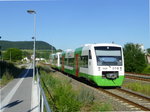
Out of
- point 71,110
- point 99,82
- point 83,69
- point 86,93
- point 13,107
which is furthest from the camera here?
point 83,69

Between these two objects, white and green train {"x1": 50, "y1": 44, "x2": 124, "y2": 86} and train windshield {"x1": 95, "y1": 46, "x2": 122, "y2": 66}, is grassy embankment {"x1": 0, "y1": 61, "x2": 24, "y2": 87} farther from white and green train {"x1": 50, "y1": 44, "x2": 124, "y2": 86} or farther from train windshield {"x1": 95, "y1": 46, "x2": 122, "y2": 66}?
train windshield {"x1": 95, "y1": 46, "x2": 122, "y2": 66}

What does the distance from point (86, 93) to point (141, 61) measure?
97.8ft

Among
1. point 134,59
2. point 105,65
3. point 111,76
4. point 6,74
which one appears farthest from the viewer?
point 134,59

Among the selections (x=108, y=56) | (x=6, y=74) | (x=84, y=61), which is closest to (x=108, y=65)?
(x=108, y=56)

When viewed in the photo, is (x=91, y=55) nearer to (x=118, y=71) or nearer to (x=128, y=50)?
(x=118, y=71)

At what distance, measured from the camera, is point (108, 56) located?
17844mm

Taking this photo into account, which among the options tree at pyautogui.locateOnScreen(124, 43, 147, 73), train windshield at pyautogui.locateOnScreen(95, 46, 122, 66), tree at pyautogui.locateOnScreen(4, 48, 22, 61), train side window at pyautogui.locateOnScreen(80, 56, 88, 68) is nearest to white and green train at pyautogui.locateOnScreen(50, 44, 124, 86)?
train windshield at pyautogui.locateOnScreen(95, 46, 122, 66)

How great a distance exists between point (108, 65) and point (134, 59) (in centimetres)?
2381

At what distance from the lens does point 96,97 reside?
14.1 meters

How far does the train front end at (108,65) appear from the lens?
1738 cm

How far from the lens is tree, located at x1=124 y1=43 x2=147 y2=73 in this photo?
133ft

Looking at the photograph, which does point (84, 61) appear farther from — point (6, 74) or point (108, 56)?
point (6, 74)

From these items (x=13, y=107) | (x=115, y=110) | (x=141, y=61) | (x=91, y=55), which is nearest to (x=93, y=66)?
(x=91, y=55)

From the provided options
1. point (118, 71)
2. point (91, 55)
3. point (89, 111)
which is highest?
point (91, 55)
